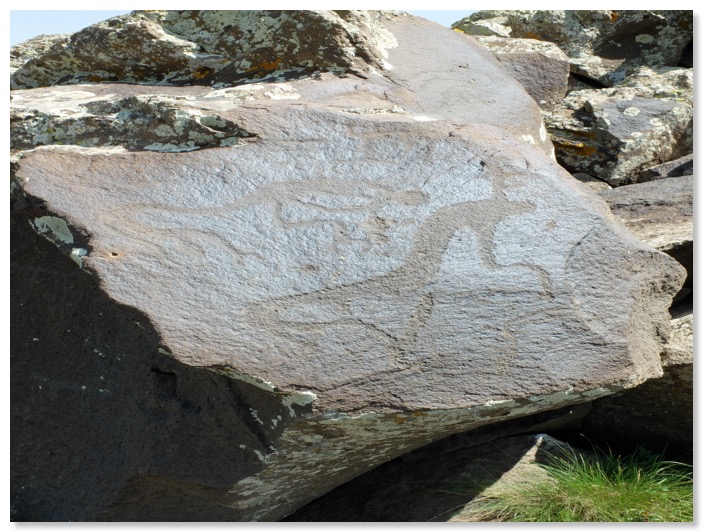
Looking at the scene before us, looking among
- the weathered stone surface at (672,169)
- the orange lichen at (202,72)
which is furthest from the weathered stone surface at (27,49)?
Result: the weathered stone surface at (672,169)

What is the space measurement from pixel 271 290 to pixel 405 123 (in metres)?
0.80

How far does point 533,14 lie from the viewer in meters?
4.81

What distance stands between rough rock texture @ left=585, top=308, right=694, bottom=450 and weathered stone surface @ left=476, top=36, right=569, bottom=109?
4.86 ft

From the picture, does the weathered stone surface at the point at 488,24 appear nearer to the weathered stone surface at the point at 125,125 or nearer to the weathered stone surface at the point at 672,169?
the weathered stone surface at the point at 672,169

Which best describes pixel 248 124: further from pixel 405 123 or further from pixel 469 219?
pixel 469 219

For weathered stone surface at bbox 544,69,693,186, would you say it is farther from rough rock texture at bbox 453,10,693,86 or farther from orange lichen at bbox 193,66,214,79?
orange lichen at bbox 193,66,214,79

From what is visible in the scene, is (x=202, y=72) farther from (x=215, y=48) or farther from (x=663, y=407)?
(x=663, y=407)

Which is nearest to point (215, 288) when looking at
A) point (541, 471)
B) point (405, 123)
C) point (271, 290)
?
point (271, 290)

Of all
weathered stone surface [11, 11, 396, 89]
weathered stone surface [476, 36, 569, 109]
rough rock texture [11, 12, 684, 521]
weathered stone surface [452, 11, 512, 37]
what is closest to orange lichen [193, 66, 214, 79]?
weathered stone surface [11, 11, 396, 89]

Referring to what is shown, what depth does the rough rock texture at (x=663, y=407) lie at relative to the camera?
2781mm

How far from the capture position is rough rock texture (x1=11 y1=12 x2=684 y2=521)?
81.7 inches

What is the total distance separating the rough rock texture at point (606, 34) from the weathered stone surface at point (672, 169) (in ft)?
3.04

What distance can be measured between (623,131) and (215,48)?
186 cm

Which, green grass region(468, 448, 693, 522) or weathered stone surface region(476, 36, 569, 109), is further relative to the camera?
weathered stone surface region(476, 36, 569, 109)
